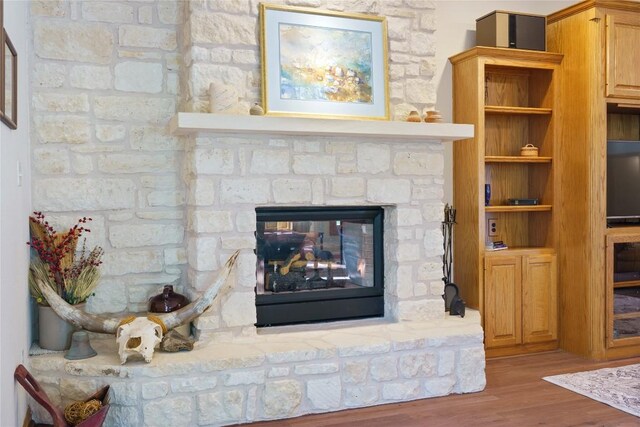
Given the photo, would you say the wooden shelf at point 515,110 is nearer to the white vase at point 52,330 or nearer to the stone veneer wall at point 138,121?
the stone veneer wall at point 138,121

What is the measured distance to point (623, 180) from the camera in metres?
4.48

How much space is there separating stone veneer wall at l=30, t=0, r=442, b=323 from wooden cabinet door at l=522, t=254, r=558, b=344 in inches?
57.8

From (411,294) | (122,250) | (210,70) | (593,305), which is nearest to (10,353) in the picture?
(122,250)

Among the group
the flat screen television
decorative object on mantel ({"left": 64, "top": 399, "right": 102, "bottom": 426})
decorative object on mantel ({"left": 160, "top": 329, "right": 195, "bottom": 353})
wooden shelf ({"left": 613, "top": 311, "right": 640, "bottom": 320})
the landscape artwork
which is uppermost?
the landscape artwork

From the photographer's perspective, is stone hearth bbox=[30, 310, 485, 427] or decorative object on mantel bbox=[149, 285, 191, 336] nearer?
stone hearth bbox=[30, 310, 485, 427]

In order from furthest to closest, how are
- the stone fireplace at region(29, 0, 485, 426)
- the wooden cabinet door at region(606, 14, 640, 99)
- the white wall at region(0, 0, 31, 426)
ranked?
the wooden cabinet door at region(606, 14, 640, 99)
the stone fireplace at region(29, 0, 485, 426)
the white wall at region(0, 0, 31, 426)

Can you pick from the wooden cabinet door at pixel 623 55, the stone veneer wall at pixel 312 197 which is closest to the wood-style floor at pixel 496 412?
the stone veneer wall at pixel 312 197

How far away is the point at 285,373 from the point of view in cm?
329

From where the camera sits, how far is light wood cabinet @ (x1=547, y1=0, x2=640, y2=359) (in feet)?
13.8

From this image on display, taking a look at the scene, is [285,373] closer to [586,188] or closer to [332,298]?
[332,298]

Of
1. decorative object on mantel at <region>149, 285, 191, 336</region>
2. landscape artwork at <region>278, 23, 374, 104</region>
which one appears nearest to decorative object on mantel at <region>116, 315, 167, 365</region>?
decorative object on mantel at <region>149, 285, 191, 336</region>

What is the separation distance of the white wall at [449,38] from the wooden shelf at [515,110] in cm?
31

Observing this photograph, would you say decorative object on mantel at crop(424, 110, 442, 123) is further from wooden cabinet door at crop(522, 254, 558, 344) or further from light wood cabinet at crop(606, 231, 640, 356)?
light wood cabinet at crop(606, 231, 640, 356)

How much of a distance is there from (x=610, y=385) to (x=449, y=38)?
2696 millimetres
